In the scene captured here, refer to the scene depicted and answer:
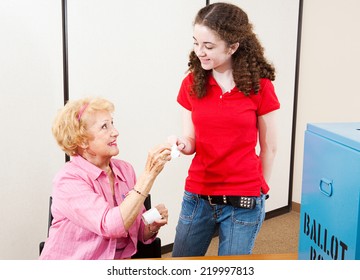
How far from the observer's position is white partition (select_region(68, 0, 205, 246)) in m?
2.50

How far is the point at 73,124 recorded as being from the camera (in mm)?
1624

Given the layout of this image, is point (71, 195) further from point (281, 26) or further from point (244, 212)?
point (281, 26)

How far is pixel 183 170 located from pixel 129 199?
65.2 inches

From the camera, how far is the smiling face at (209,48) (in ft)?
5.17

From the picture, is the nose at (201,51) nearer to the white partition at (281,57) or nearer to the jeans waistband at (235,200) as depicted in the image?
the jeans waistband at (235,200)

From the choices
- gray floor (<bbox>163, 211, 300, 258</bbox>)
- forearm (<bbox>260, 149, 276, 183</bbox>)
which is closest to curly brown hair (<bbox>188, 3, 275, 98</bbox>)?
forearm (<bbox>260, 149, 276, 183</bbox>)

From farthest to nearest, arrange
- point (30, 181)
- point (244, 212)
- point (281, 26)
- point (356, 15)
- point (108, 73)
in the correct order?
point (281, 26), point (356, 15), point (108, 73), point (30, 181), point (244, 212)

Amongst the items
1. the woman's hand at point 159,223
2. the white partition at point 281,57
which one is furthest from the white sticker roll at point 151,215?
the white partition at point 281,57

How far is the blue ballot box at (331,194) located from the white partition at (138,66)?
170 cm

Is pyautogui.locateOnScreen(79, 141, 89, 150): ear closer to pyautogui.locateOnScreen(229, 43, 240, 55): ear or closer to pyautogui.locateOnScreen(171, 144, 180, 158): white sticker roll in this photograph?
pyautogui.locateOnScreen(171, 144, 180, 158): white sticker roll

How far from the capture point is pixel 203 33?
1.58 m

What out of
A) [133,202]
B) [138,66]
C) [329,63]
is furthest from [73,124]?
[329,63]

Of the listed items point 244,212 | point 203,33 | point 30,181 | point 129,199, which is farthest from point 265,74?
point 30,181

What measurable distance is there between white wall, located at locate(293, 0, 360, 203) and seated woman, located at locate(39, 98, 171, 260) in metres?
2.46
